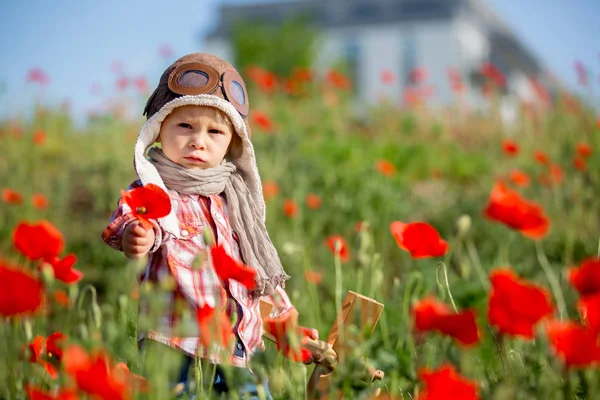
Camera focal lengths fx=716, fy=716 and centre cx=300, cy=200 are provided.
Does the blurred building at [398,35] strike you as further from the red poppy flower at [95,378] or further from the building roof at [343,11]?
the red poppy flower at [95,378]

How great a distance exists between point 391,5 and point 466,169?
95.0 ft

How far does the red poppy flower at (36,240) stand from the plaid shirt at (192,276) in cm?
17

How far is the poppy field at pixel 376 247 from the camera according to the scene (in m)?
1.12

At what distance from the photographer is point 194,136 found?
1.52 meters

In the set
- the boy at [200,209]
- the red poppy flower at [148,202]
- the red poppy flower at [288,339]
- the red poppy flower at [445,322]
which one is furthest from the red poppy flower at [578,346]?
the red poppy flower at [148,202]

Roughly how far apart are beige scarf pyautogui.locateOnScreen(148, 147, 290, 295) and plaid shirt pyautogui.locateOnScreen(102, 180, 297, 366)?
25 millimetres

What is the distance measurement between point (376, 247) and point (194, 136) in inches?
104

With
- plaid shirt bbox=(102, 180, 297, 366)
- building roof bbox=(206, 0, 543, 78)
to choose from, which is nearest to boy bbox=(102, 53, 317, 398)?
plaid shirt bbox=(102, 180, 297, 366)

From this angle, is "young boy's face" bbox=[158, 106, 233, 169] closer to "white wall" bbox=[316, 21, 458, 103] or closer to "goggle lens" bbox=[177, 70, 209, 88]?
"goggle lens" bbox=[177, 70, 209, 88]

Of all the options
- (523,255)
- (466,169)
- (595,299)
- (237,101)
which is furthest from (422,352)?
(466,169)

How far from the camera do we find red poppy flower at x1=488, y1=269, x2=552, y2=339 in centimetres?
104

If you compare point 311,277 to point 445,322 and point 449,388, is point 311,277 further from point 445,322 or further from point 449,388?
point 449,388

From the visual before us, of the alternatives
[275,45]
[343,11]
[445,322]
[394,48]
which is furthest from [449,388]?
[343,11]

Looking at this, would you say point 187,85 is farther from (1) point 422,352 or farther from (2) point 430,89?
(2) point 430,89
